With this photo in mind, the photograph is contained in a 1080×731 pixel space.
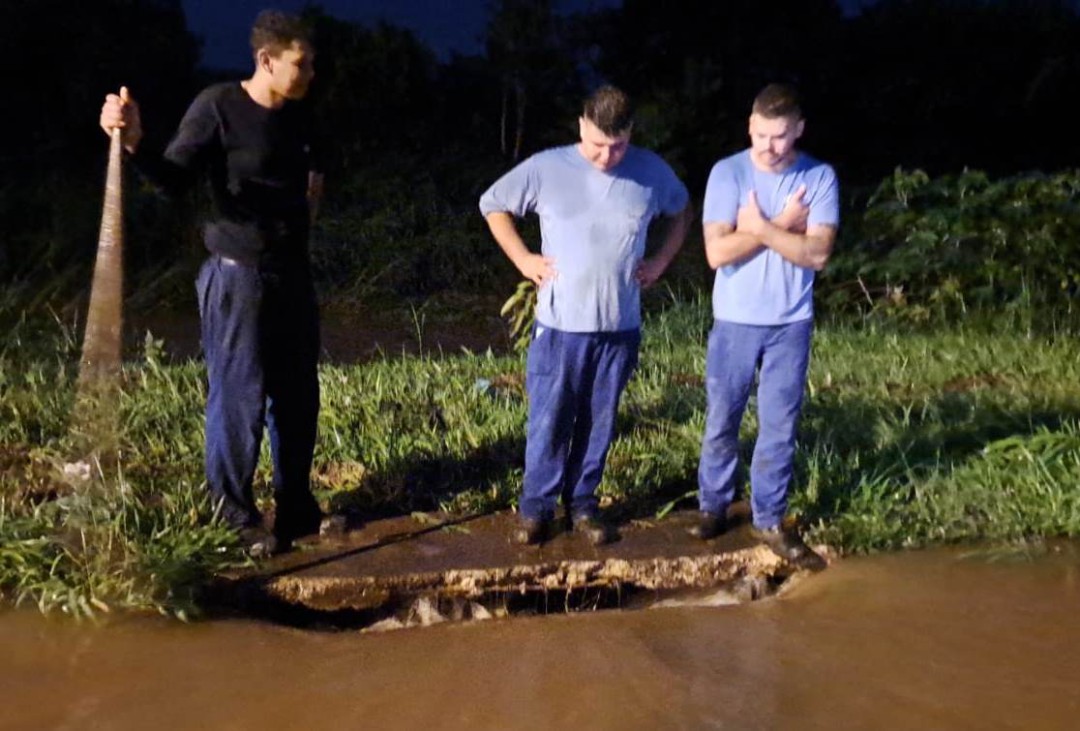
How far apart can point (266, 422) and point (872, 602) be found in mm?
2137

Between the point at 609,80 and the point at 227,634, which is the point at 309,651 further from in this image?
the point at 609,80

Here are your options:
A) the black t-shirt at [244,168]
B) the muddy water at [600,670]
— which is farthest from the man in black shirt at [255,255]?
the muddy water at [600,670]

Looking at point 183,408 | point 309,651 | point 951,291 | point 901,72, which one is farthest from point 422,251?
point 309,651

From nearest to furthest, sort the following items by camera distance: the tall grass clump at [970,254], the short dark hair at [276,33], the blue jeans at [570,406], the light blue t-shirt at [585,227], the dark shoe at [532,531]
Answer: the short dark hair at [276,33]
the light blue t-shirt at [585,227]
the blue jeans at [570,406]
the dark shoe at [532,531]
the tall grass clump at [970,254]

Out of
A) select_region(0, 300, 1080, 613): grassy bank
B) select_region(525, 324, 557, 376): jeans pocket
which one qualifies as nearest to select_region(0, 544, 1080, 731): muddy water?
select_region(0, 300, 1080, 613): grassy bank

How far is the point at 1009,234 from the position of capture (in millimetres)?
9047

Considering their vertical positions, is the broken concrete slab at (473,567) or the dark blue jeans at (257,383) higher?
the dark blue jeans at (257,383)

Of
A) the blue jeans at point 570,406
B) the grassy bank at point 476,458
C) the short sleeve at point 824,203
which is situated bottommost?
the grassy bank at point 476,458

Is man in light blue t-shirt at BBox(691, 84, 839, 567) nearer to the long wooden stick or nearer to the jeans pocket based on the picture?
the jeans pocket

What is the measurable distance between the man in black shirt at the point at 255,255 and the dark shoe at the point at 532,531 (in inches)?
32.0

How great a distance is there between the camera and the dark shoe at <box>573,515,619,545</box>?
435cm

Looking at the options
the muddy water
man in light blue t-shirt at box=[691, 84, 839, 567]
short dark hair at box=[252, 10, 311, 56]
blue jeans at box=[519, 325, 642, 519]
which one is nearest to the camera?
the muddy water

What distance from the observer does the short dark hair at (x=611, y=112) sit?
3.96 m

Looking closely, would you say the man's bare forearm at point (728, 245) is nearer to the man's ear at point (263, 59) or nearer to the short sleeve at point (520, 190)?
the short sleeve at point (520, 190)
